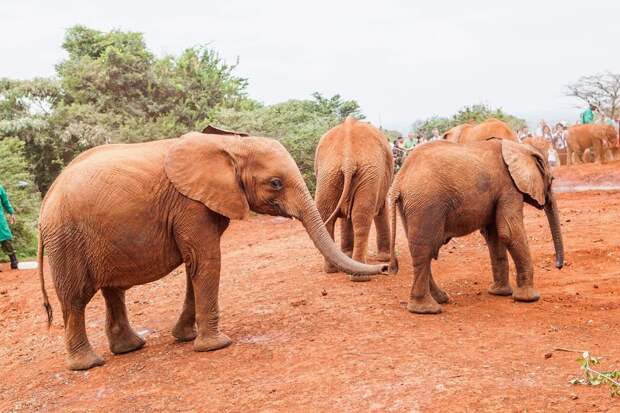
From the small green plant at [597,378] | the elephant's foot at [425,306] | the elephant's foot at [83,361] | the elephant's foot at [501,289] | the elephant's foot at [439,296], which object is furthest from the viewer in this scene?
the elephant's foot at [501,289]

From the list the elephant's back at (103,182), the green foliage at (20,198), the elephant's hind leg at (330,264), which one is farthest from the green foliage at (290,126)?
the elephant's back at (103,182)

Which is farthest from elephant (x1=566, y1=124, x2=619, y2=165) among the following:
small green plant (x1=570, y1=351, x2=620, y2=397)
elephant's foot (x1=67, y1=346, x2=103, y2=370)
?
elephant's foot (x1=67, y1=346, x2=103, y2=370)

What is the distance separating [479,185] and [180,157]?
3250 mm

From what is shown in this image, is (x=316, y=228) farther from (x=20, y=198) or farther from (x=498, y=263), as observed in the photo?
(x=20, y=198)

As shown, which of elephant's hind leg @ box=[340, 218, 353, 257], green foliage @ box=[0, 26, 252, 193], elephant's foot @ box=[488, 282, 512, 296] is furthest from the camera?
green foliage @ box=[0, 26, 252, 193]

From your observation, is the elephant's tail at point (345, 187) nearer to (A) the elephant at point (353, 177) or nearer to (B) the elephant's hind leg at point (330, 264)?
(A) the elephant at point (353, 177)

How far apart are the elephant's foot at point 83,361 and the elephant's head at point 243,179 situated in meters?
1.98

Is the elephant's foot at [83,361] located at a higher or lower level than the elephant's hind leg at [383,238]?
lower

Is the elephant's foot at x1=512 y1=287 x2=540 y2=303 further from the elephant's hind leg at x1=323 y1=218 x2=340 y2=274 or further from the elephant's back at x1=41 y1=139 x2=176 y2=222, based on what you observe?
the elephant's back at x1=41 y1=139 x2=176 y2=222

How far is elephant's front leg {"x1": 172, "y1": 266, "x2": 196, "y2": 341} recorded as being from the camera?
746 cm

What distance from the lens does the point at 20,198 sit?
18.9m

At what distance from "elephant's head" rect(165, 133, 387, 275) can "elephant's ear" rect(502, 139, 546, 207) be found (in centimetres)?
234

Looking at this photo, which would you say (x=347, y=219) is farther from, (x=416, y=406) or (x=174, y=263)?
(x=416, y=406)

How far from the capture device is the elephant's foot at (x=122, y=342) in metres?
7.46
